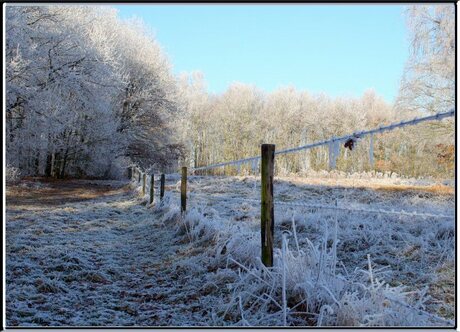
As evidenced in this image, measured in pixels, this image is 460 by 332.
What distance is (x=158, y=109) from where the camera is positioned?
2288 centimetres

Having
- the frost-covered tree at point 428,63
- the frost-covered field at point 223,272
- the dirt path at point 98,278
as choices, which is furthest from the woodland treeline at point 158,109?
the dirt path at point 98,278

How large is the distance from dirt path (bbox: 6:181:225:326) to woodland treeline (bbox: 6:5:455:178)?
1732 millimetres

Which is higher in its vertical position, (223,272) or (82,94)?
(82,94)

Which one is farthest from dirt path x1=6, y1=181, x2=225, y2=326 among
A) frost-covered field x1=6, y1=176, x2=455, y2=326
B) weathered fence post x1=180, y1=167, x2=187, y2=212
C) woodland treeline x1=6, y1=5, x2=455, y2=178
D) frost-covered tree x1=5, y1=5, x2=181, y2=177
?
frost-covered tree x1=5, y1=5, x2=181, y2=177

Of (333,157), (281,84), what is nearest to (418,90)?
(333,157)

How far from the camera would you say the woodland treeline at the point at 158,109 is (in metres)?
10.5

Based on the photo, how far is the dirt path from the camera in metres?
2.69

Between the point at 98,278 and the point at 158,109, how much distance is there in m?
20.0

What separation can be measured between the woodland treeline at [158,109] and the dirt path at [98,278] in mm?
1732

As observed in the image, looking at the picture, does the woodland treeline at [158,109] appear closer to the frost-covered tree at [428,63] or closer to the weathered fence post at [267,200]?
the frost-covered tree at [428,63]

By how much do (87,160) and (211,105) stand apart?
9.64 m

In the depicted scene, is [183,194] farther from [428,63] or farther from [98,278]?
[428,63]

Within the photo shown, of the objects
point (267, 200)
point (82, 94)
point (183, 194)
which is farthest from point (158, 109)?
point (267, 200)

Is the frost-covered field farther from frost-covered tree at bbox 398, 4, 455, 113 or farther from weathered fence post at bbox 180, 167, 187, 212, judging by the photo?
frost-covered tree at bbox 398, 4, 455, 113
